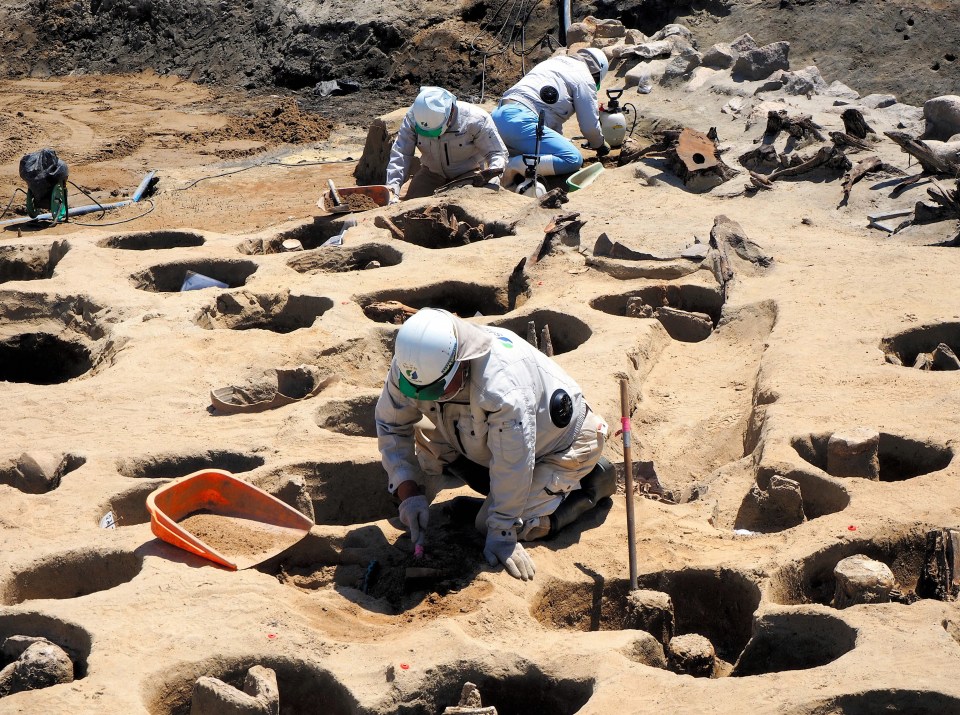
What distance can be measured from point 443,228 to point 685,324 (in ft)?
10.6

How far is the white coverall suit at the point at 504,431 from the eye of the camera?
5.41 m

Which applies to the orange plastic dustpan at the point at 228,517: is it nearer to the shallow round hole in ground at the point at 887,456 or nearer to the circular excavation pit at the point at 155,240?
the shallow round hole in ground at the point at 887,456

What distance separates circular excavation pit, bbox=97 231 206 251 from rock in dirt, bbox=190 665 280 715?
795 cm

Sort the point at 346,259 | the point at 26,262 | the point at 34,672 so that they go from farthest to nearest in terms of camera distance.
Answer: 1. the point at 26,262
2. the point at 346,259
3. the point at 34,672

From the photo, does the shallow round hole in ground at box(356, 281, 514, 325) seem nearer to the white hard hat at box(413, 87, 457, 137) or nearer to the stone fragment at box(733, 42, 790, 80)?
the white hard hat at box(413, 87, 457, 137)

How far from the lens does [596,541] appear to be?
19.9ft

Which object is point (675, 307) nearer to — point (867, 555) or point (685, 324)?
point (685, 324)

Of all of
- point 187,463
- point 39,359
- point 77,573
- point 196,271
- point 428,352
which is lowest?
point 39,359

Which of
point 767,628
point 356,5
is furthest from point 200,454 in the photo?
point 356,5

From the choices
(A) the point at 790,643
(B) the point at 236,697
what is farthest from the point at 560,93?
(B) the point at 236,697

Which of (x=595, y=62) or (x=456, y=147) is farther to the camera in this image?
(x=595, y=62)

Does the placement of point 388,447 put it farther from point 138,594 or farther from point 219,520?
point 138,594

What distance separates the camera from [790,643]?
503 centimetres

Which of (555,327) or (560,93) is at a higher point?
(560,93)
